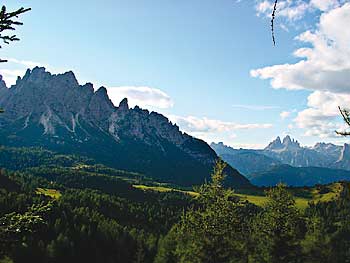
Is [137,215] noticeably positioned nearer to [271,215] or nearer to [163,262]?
[163,262]

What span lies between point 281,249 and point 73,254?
90433mm

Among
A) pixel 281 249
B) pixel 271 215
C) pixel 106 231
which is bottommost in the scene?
pixel 106 231

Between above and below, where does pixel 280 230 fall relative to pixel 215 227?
below

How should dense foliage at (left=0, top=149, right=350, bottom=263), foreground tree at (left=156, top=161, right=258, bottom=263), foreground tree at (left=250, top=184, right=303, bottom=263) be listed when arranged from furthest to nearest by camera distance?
foreground tree at (left=250, top=184, right=303, bottom=263)
foreground tree at (left=156, top=161, right=258, bottom=263)
dense foliage at (left=0, top=149, right=350, bottom=263)

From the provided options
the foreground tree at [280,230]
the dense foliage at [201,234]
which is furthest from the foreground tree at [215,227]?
the foreground tree at [280,230]

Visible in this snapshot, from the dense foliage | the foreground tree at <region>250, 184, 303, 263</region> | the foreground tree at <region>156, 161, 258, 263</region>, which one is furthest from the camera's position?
the foreground tree at <region>250, 184, 303, 263</region>

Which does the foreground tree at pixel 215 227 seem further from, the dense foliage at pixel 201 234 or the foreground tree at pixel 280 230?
the foreground tree at pixel 280 230

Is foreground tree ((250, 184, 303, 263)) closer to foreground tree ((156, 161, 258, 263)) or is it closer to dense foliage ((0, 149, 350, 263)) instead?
dense foliage ((0, 149, 350, 263))

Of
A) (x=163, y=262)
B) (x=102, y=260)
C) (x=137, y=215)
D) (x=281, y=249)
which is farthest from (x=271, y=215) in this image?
(x=137, y=215)

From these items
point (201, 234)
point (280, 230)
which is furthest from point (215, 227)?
point (280, 230)

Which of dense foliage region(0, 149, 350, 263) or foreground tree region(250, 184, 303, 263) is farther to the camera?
foreground tree region(250, 184, 303, 263)

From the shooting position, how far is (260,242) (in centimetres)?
3497

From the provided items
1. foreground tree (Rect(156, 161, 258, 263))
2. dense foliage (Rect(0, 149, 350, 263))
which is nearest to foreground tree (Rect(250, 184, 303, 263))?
dense foliage (Rect(0, 149, 350, 263))

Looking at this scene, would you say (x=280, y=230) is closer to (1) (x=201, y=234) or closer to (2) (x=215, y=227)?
(2) (x=215, y=227)
